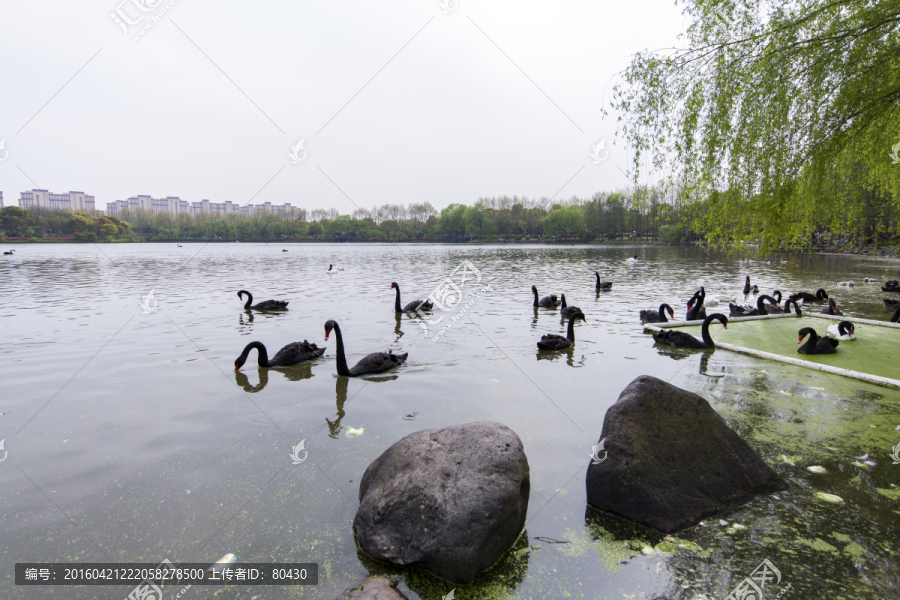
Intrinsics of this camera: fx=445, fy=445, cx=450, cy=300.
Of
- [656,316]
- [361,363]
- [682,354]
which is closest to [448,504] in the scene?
[361,363]

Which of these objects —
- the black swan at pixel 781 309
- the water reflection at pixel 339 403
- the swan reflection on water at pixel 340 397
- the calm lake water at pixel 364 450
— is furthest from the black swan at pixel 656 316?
the water reflection at pixel 339 403

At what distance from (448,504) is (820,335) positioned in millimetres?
11653

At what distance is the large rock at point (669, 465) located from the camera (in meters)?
4.18

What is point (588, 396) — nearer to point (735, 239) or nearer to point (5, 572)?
point (735, 239)

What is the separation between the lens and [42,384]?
27.2 feet

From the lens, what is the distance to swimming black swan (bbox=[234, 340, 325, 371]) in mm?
8906

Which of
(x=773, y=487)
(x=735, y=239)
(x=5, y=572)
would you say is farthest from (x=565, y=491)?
(x=735, y=239)

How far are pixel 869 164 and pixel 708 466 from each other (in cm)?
916

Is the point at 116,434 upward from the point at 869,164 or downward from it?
downward

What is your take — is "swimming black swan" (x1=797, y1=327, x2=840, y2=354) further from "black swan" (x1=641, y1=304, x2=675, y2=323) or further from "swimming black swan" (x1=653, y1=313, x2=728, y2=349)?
"black swan" (x1=641, y1=304, x2=675, y2=323)

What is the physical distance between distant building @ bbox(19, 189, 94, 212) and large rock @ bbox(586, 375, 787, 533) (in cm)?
19382

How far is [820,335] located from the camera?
10891mm

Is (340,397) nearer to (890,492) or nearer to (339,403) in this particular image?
Result: (339,403)

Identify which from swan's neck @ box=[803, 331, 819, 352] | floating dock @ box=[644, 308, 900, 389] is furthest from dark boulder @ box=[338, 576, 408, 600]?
swan's neck @ box=[803, 331, 819, 352]
